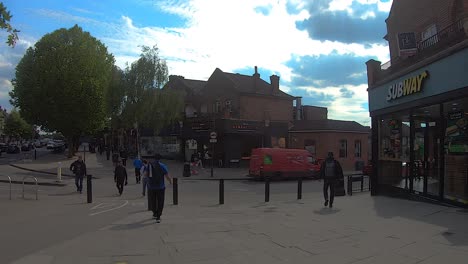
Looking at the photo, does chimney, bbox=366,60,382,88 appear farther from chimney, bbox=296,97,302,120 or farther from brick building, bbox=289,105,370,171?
chimney, bbox=296,97,302,120

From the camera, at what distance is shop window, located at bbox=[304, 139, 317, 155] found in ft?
125

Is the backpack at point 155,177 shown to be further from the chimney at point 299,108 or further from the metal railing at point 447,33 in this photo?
the chimney at point 299,108

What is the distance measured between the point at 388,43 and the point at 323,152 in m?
19.2

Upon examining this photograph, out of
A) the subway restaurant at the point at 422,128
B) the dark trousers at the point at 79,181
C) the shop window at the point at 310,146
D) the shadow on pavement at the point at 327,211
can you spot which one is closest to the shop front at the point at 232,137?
the shop window at the point at 310,146

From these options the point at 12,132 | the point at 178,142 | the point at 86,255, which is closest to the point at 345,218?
the point at 86,255

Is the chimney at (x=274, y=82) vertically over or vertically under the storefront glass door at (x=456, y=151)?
over

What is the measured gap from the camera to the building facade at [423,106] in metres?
11.2

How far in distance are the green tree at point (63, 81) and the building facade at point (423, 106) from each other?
31924mm

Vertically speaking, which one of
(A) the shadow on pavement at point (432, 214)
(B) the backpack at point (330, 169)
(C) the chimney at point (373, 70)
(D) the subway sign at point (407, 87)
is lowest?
(A) the shadow on pavement at point (432, 214)

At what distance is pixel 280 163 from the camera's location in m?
26.7

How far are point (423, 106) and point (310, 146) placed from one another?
25.5 metres

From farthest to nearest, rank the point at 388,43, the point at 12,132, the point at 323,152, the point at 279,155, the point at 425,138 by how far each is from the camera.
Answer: the point at 12,132, the point at 323,152, the point at 279,155, the point at 388,43, the point at 425,138

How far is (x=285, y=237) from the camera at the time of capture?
8195mm

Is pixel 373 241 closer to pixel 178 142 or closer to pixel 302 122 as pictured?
pixel 302 122
